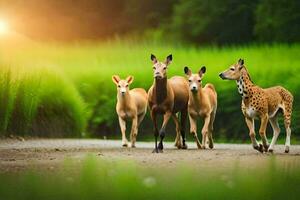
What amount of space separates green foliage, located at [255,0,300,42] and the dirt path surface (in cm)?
1259

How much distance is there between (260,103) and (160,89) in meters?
1.50

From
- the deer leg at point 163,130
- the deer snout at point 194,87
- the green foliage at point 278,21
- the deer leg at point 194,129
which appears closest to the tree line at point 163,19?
the green foliage at point 278,21

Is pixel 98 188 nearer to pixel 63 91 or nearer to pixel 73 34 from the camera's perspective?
pixel 63 91

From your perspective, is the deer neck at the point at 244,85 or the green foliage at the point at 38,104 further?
the green foliage at the point at 38,104

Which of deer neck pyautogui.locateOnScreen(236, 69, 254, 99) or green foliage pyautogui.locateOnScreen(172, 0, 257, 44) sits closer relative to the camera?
deer neck pyautogui.locateOnScreen(236, 69, 254, 99)

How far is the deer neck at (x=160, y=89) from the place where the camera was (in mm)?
12844

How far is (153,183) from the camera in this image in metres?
7.58

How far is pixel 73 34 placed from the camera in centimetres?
3206

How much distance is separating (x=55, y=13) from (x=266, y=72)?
17907mm

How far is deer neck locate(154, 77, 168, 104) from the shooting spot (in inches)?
506

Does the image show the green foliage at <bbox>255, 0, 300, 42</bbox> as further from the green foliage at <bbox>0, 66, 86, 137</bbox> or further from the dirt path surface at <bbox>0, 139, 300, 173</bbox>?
the dirt path surface at <bbox>0, 139, 300, 173</bbox>

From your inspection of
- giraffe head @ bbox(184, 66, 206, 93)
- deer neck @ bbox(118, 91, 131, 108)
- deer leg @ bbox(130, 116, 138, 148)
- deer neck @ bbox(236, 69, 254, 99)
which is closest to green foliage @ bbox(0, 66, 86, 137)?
deer neck @ bbox(118, 91, 131, 108)

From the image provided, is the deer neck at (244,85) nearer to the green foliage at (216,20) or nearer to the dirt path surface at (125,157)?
the dirt path surface at (125,157)

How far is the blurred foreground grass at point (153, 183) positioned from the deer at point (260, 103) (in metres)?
2.69
